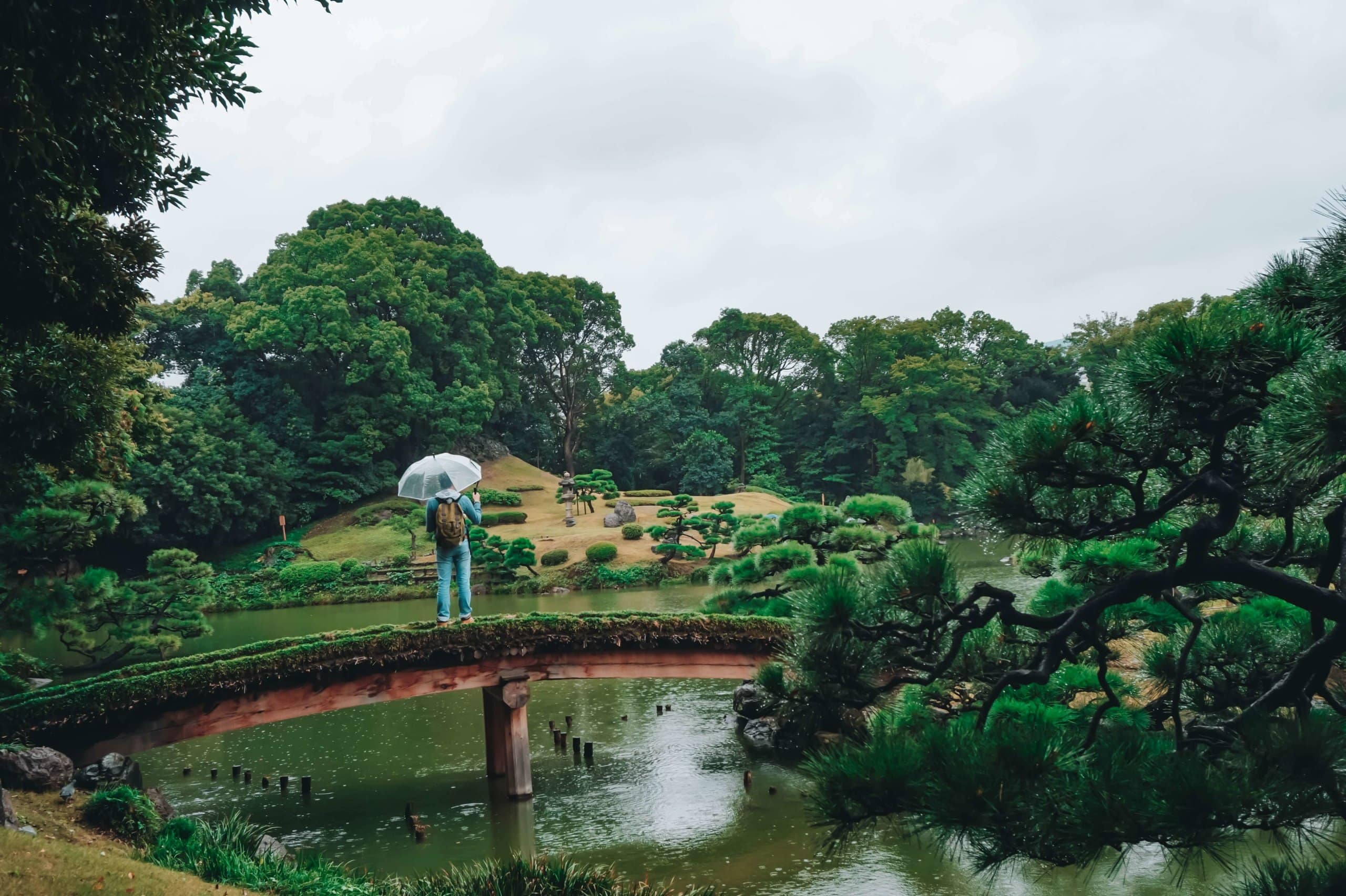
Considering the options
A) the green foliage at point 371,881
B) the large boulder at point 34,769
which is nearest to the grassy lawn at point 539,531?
the large boulder at point 34,769

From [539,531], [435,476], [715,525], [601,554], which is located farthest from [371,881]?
[539,531]

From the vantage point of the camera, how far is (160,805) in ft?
25.3

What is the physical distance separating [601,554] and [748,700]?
1319 centimetres

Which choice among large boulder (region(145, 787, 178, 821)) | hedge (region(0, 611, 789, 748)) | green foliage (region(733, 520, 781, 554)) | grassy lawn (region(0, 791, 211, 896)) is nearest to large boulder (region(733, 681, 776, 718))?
hedge (region(0, 611, 789, 748))

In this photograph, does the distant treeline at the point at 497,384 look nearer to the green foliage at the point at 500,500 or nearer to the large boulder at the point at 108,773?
the green foliage at the point at 500,500

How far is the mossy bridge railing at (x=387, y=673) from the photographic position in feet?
24.4

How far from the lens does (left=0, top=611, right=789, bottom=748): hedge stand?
24.0 ft

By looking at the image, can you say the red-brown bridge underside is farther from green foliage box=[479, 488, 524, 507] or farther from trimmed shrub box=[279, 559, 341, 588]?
green foliage box=[479, 488, 524, 507]

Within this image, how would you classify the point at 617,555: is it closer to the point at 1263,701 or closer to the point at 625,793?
the point at 625,793

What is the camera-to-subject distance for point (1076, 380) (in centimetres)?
3953

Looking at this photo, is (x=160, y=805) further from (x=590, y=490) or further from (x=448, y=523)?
(x=590, y=490)

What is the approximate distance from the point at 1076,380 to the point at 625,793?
36312 millimetres

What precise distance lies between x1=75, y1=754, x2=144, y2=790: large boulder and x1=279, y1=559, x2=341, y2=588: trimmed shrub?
1658cm

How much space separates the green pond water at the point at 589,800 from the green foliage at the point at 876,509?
118 inches
